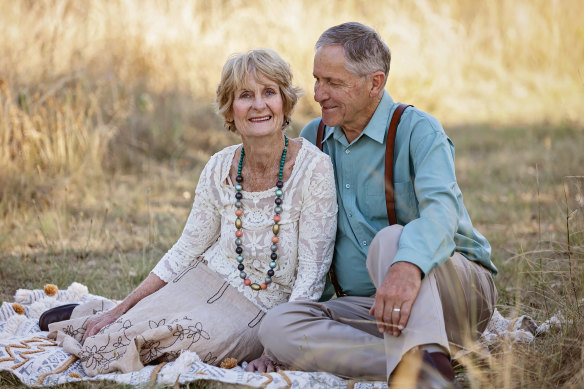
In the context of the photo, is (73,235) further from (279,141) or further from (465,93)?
(465,93)

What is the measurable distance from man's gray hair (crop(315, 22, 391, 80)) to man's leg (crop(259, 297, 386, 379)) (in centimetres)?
115

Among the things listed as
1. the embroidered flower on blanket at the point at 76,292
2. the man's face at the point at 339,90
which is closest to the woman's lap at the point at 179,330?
the embroidered flower on blanket at the point at 76,292

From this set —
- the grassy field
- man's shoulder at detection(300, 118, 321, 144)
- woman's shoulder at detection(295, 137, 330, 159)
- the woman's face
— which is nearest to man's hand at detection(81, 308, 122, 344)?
the grassy field

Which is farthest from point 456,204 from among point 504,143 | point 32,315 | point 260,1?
point 260,1

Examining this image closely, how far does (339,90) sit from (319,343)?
120 cm

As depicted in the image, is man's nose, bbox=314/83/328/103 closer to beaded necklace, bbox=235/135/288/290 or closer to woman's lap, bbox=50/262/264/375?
beaded necklace, bbox=235/135/288/290

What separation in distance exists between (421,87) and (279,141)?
6.37 m

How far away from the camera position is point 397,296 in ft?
9.13

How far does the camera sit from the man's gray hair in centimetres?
342

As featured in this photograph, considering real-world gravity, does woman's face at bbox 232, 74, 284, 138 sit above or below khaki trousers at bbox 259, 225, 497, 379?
above

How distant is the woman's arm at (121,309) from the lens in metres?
3.60

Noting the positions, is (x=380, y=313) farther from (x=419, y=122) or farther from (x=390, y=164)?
(x=419, y=122)

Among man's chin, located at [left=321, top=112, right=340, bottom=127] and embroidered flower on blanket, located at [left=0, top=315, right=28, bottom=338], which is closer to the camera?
man's chin, located at [left=321, top=112, right=340, bottom=127]

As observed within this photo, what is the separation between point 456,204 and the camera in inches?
124
